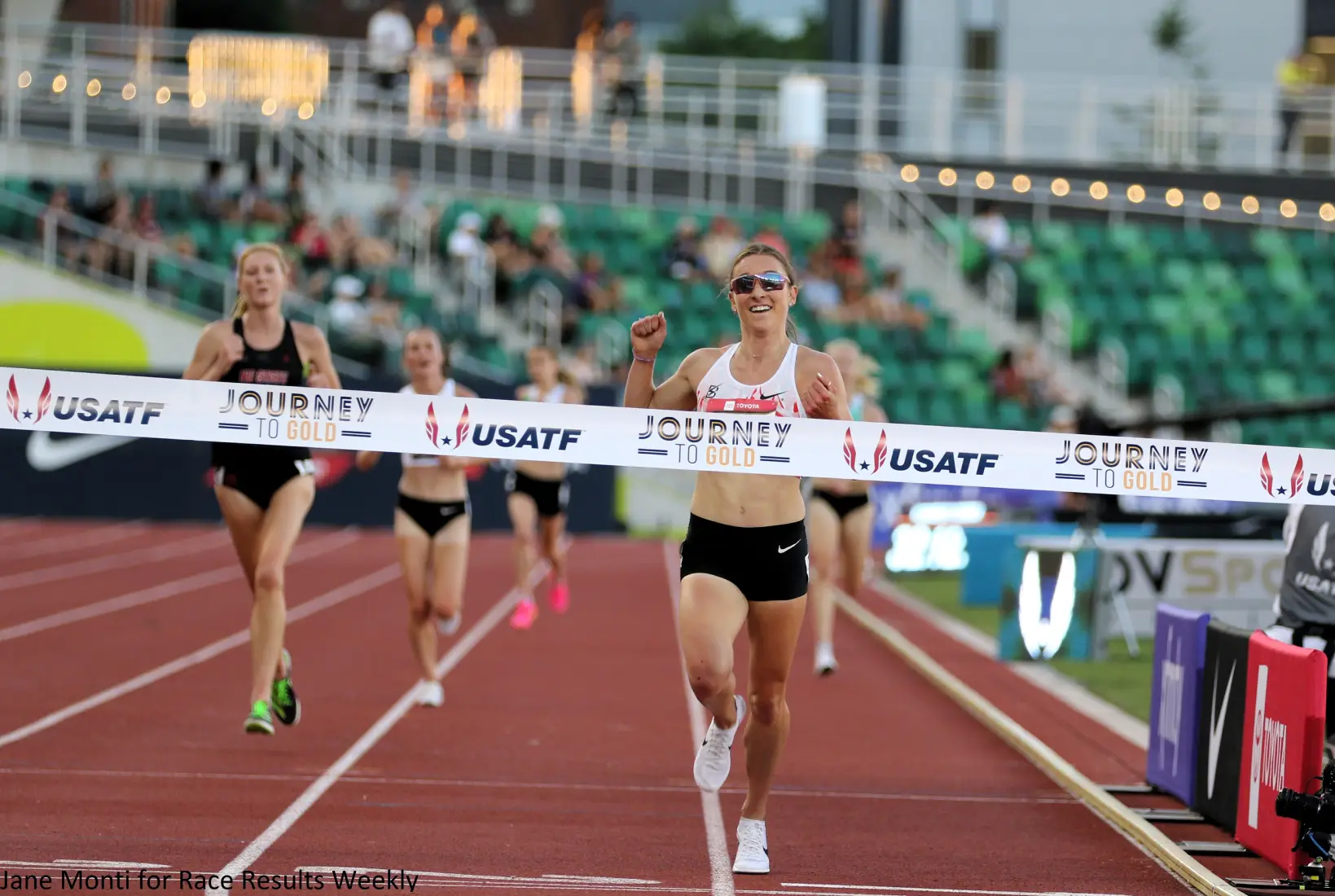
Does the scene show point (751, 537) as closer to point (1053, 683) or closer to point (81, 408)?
point (81, 408)

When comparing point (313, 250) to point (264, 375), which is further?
point (313, 250)

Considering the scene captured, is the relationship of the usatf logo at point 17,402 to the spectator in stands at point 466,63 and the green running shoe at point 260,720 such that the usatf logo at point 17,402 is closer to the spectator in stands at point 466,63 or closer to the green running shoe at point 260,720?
the green running shoe at point 260,720

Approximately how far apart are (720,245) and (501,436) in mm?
24811

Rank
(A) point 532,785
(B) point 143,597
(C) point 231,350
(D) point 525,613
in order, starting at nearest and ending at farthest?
(C) point 231,350 < (A) point 532,785 < (D) point 525,613 < (B) point 143,597

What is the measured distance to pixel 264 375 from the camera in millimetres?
8609

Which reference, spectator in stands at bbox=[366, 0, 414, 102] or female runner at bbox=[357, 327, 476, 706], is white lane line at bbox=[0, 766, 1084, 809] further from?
spectator in stands at bbox=[366, 0, 414, 102]

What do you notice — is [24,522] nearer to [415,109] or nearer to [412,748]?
[415,109]

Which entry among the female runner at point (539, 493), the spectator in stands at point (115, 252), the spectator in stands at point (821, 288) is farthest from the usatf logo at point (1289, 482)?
the spectator in stands at point (115, 252)

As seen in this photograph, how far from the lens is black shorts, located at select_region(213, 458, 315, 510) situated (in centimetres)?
875

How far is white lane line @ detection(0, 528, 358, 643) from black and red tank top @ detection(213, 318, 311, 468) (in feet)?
20.6

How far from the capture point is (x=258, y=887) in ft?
20.6

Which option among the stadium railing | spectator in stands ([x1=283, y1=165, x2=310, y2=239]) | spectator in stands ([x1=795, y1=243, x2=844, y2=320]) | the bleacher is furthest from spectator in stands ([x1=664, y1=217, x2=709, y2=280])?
spectator in stands ([x1=283, y1=165, x2=310, y2=239])

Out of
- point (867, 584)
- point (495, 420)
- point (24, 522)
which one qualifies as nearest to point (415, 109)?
point (24, 522)

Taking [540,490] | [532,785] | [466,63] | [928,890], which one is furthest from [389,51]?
[928,890]
